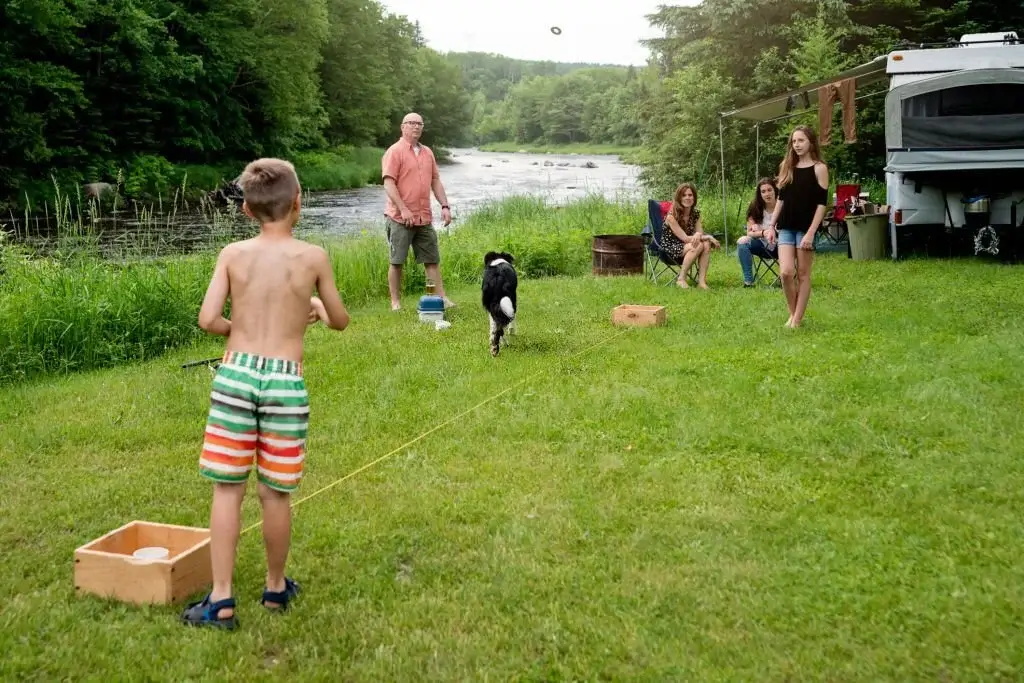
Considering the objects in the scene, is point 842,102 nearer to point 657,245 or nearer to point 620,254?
Result: point 620,254

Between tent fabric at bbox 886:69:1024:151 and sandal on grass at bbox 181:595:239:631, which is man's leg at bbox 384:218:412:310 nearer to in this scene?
sandal on grass at bbox 181:595:239:631

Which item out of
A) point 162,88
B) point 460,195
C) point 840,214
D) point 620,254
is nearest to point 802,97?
point 840,214

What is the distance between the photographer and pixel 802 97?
1348 centimetres

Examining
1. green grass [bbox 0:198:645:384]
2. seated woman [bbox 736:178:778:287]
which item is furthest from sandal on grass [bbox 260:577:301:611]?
seated woman [bbox 736:178:778:287]

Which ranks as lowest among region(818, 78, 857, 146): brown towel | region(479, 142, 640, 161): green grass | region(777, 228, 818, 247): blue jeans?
region(777, 228, 818, 247): blue jeans

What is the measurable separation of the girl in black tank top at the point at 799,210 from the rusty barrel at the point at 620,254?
3.52 m

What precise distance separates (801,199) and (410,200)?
10.9ft

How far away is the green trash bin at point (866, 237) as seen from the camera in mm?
12031

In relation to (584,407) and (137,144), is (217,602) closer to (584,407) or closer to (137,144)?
(584,407)

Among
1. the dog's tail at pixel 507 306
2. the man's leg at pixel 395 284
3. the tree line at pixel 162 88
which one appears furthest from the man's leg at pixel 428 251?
the tree line at pixel 162 88

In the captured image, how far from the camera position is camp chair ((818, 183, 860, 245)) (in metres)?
13.0

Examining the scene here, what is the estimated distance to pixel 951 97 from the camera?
11703 mm

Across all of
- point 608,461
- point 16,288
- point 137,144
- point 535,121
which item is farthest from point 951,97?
point 535,121

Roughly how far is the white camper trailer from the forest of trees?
232 inches
